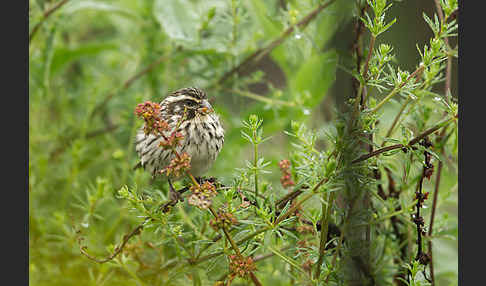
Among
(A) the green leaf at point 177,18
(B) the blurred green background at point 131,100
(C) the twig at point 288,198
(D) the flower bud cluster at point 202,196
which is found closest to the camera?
(D) the flower bud cluster at point 202,196

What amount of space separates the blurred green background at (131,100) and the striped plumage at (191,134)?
0.16 m

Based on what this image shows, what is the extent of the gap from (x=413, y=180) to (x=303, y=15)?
14.9 inches

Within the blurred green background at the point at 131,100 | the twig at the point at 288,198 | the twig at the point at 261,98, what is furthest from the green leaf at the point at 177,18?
the twig at the point at 288,198

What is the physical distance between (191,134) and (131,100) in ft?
1.63

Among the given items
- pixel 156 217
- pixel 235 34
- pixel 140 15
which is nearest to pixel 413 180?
pixel 156 217

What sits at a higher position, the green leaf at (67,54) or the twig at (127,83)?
the green leaf at (67,54)

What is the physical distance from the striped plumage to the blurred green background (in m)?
0.16

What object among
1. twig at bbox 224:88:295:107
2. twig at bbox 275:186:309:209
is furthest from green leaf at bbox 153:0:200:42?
twig at bbox 275:186:309:209

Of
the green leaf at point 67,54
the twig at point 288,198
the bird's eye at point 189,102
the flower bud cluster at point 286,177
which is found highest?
the green leaf at point 67,54

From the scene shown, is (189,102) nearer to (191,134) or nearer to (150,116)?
(191,134)

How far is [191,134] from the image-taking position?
24.0 inches

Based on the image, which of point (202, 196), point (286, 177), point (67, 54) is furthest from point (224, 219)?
point (67, 54)

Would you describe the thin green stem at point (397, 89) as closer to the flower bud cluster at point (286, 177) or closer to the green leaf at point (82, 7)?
the flower bud cluster at point (286, 177)

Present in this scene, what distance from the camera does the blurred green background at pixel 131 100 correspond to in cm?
88
